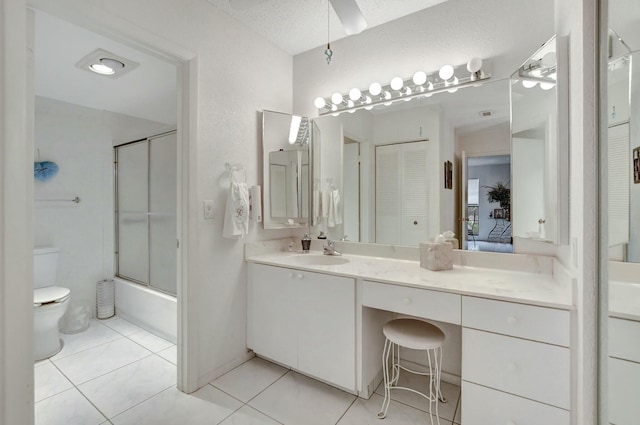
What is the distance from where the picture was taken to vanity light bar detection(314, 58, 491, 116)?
5.80 ft

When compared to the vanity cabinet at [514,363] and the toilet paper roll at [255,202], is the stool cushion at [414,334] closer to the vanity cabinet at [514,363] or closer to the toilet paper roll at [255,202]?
the vanity cabinet at [514,363]

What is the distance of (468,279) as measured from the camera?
4.90 feet

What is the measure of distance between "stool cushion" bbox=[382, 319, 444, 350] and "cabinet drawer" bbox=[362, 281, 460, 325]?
0.41 feet

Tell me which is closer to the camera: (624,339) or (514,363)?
(624,339)

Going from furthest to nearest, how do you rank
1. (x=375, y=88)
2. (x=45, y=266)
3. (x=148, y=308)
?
(x=148, y=308) < (x=45, y=266) < (x=375, y=88)

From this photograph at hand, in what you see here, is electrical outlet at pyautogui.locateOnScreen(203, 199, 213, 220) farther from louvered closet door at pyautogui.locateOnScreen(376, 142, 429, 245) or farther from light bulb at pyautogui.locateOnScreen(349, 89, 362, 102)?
light bulb at pyautogui.locateOnScreen(349, 89, 362, 102)

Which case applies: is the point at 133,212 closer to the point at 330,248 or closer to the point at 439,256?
the point at 330,248

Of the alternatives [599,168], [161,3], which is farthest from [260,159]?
[599,168]

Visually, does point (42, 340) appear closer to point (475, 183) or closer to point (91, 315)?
point (91, 315)

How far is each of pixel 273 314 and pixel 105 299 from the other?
86.4 inches

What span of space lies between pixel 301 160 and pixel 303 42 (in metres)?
0.95

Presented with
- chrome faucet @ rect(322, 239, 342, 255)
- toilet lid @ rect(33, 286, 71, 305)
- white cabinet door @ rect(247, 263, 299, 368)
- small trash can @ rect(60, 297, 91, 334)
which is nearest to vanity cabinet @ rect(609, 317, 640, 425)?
white cabinet door @ rect(247, 263, 299, 368)

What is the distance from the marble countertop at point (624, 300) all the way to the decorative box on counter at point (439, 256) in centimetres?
84

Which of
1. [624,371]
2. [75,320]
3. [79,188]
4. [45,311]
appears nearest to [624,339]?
[624,371]
